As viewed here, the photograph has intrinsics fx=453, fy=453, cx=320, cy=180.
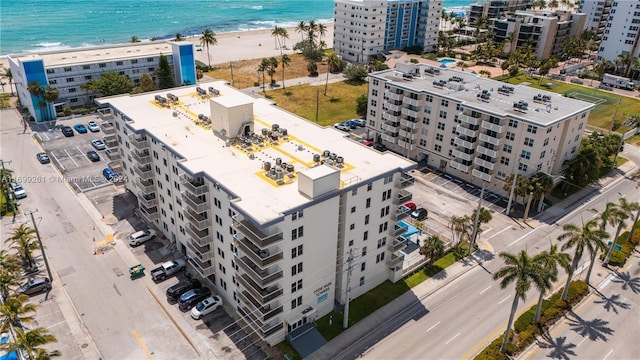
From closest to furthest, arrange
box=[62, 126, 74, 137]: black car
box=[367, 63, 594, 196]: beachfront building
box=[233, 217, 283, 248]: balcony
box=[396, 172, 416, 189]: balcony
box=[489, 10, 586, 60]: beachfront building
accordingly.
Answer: box=[233, 217, 283, 248]: balcony → box=[396, 172, 416, 189]: balcony → box=[367, 63, 594, 196]: beachfront building → box=[62, 126, 74, 137]: black car → box=[489, 10, 586, 60]: beachfront building

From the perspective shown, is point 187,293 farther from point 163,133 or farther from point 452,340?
point 452,340

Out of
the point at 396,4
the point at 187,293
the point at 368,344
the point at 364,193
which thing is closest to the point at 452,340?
the point at 368,344

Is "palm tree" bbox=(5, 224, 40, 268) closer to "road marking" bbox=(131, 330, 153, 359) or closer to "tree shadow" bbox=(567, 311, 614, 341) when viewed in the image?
"road marking" bbox=(131, 330, 153, 359)

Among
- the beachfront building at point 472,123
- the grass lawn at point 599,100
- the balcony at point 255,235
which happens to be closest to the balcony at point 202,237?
the balcony at point 255,235

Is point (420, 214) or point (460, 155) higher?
point (460, 155)

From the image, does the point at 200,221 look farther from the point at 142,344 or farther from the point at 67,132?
the point at 67,132

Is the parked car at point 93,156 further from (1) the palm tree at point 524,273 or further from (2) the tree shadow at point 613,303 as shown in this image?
(2) the tree shadow at point 613,303

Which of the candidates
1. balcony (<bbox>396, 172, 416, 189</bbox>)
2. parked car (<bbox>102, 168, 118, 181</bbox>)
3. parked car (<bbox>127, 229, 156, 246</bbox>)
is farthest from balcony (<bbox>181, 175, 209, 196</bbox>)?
parked car (<bbox>102, 168, 118, 181</bbox>)

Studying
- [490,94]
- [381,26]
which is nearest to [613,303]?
[490,94]
